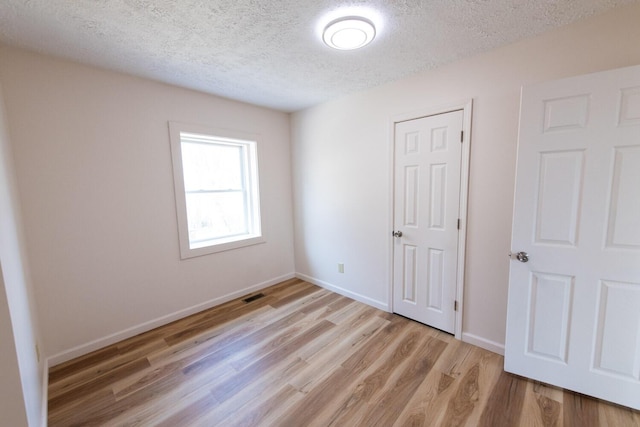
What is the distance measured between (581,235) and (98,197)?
3530mm

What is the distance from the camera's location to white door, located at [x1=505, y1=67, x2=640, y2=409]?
4.69ft

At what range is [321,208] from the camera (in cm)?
337

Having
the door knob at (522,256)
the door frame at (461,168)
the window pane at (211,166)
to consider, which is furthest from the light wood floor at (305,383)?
the window pane at (211,166)

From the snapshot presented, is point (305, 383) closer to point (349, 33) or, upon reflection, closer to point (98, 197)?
point (98, 197)

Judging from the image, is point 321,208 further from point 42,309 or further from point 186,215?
point 42,309

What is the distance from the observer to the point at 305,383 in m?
1.81

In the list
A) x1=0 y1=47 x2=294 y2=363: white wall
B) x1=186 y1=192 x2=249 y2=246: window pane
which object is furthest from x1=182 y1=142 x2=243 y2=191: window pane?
x1=0 y1=47 x2=294 y2=363: white wall

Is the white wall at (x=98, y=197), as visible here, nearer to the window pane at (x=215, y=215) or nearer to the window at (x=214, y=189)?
the window at (x=214, y=189)

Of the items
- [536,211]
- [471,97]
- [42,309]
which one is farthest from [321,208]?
[42,309]

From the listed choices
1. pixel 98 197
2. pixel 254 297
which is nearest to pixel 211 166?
pixel 98 197

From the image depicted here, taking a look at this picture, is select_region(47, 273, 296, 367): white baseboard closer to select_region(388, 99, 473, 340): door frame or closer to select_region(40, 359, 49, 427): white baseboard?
select_region(40, 359, 49, 427): white baseboard

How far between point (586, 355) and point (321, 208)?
261 cm

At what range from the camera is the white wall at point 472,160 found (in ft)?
5.48

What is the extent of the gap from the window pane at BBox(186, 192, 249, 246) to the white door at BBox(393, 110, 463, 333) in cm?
201
